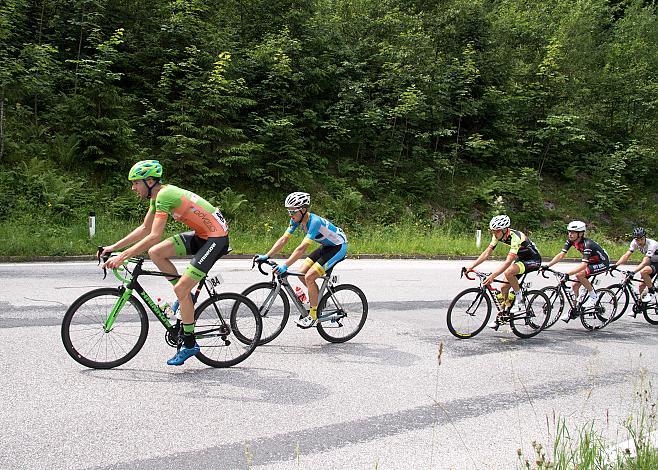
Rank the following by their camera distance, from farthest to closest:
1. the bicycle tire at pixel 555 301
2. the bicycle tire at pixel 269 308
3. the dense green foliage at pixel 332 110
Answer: the dense green foliage at pixel 332 110 → the bicycle tire at pixel 555 301 → the bicycle tire at pixel 269 308

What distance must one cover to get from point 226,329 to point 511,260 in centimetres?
468

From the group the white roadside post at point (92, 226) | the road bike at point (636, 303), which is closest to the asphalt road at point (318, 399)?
the road bike at point (636, 303)

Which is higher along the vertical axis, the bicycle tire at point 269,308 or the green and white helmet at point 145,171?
the green and white helmet at point 145,171

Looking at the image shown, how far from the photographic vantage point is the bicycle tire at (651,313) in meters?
10.5

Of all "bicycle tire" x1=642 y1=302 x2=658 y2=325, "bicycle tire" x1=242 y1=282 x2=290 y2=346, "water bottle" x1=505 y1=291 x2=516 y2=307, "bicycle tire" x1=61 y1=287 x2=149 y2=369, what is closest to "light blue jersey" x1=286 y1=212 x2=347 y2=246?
"bicycle tire" x1=242 y1=282 x2=290 y2=346

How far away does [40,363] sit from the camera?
19.3 feet

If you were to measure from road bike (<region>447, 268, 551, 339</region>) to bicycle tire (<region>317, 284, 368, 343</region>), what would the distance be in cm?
143

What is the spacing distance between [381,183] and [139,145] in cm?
1050

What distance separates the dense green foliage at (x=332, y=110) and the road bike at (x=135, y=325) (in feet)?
41.1

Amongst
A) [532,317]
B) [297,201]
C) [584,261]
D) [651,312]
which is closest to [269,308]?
[297,201]

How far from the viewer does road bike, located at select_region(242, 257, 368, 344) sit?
7219mm

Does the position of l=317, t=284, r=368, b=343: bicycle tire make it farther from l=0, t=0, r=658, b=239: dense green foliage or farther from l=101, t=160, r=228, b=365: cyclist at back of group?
l=0, t=0, r=658, b=239: dense green foliage

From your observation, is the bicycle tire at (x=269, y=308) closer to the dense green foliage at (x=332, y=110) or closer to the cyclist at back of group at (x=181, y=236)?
the cyclist at back of group at (x=181, y=236)

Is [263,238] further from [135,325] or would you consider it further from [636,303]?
[135,325]
